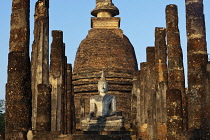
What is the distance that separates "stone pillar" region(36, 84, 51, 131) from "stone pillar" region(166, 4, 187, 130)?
12.8 ft

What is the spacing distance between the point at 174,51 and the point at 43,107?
15.2 feet

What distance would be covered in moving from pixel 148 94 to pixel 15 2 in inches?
404

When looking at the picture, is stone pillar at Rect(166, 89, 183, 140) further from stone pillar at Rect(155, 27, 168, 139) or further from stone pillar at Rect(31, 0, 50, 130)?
stone pillar at Rect(155, 27, 168, 139)

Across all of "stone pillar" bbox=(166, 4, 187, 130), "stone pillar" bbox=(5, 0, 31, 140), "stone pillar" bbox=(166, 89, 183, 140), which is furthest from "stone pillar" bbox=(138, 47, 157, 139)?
"stone pillar" bbox=(5, 0, 31, 140)

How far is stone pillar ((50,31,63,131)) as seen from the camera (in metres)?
16.9

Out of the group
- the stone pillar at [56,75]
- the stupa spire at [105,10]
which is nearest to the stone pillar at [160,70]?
the stone pillar at [56,75]

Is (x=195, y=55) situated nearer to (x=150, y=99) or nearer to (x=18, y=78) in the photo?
(x=18, y=78)

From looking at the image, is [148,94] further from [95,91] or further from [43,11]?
[95,91]

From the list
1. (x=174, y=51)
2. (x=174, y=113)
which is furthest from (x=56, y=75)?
(x=174, y=113)

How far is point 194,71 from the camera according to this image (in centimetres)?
1159

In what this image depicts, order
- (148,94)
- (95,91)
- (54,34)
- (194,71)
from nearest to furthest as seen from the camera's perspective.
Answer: (194,71) < (54,34) < (148,94) < (95,91)

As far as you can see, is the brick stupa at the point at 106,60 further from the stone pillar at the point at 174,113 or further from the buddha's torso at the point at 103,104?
the stone pillar at the point at 174,113

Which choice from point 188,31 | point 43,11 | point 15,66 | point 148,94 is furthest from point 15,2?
point 148,94

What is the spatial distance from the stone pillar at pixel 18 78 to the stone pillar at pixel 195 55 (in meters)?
4.14
